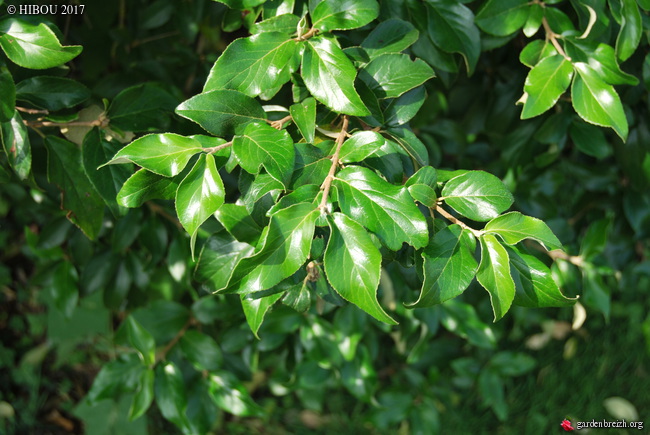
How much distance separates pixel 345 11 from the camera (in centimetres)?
80

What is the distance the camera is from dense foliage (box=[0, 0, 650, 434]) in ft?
2.35

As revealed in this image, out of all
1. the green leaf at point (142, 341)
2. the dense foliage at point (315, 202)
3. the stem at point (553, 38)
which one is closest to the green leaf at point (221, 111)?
the dense foliage at point (315, 202)

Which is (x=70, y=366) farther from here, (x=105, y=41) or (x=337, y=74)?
(x=337, y=74)

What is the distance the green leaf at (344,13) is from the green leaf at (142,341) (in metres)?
0.74

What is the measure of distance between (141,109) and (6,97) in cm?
22

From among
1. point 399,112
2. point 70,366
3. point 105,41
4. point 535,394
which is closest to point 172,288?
point 105,41

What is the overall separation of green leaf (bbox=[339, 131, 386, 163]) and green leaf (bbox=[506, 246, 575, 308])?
201mm

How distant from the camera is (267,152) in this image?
2.32 ft

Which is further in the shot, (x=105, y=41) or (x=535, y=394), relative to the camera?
(x=535, y=394)

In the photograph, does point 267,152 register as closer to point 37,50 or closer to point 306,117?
point 306,117

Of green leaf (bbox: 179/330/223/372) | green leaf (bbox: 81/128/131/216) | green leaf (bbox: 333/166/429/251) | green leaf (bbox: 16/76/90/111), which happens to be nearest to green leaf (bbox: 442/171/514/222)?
green leaf (bbox: 333/166/429/251)

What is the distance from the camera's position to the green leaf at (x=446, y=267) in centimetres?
70

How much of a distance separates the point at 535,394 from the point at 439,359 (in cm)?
46

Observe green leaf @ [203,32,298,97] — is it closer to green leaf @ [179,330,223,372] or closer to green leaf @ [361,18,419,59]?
green leaf @ [361,18,419,59]
